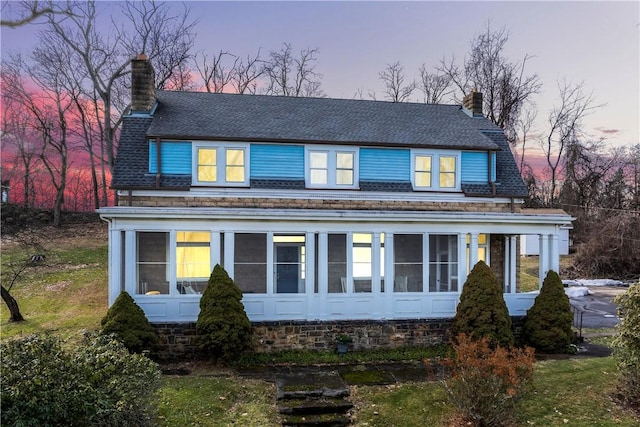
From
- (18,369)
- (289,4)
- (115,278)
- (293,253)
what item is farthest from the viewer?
(289,4)

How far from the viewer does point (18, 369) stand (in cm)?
546

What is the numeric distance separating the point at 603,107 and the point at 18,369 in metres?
42.4

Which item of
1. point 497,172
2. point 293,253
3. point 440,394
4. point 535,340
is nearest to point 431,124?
point 497,172

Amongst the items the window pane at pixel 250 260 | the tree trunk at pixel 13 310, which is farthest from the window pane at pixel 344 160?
the tree trunk at pixel 13 310

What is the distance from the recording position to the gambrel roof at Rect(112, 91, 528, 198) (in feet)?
47.3

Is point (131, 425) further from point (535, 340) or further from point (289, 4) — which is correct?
point (289, 4)

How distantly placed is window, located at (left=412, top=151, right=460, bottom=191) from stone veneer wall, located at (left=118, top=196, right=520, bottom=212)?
0.66 metres

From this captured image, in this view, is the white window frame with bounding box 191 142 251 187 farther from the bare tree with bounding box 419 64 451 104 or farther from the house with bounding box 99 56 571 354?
the bare tree with bounding box 419 64 451 104

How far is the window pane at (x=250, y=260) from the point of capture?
15.6 meters

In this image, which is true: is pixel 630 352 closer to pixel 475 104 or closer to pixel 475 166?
pixel 475 166

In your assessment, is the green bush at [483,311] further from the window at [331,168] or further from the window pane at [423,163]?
the window at [331,168]

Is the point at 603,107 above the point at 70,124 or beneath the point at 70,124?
above

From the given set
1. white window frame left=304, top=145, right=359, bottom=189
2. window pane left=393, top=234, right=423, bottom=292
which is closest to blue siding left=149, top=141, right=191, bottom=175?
white window frame left=304, top=145, right=359, bottom=189

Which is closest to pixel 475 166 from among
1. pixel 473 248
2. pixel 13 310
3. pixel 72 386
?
pixel 473 248
